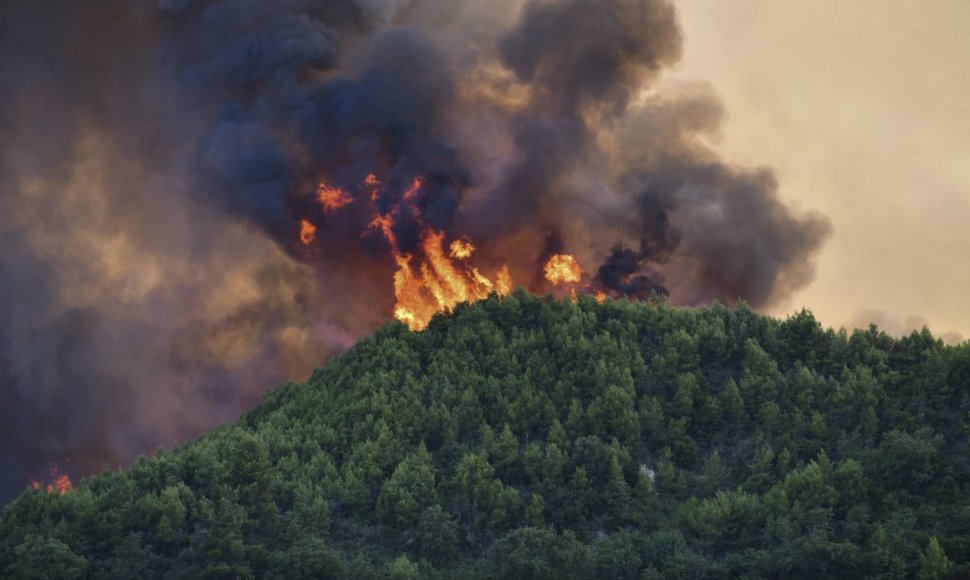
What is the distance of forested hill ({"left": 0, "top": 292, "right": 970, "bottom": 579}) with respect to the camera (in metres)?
82.1

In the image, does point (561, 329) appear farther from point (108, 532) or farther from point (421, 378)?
point (108, 532)

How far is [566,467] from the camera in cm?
9538

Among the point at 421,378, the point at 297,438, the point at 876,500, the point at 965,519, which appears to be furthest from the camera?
the point at 421,378

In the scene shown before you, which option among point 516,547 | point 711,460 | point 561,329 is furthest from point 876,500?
point 561,329

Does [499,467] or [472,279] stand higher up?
[472,279]

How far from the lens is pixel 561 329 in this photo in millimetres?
113625

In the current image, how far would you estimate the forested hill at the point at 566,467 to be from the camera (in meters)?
82.1

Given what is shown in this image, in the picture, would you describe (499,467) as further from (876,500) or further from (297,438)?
(876,500)

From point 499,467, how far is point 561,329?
21.9 metres

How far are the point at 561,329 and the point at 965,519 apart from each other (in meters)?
45.7

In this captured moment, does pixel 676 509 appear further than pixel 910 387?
No

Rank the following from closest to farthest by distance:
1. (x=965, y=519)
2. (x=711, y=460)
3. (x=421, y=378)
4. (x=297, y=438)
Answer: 1. (x=965, y=519)
2. (x=711, y=460)
3. (x=297, y=438)
4. (x=421, y=378)

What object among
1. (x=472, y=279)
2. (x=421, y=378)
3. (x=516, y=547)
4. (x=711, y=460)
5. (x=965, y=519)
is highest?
(x=472, y=279)

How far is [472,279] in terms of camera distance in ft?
429
